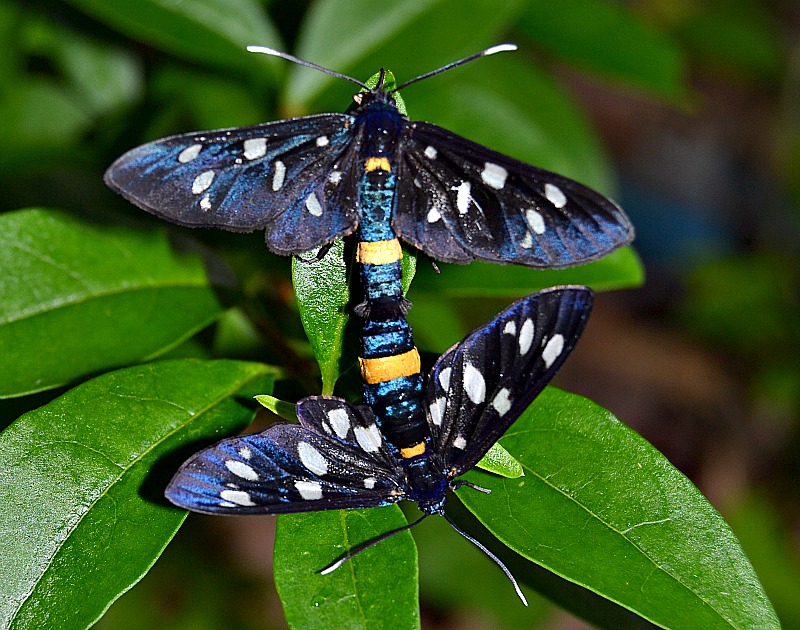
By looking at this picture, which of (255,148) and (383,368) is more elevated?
(255,148)

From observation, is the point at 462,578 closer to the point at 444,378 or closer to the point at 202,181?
the point at 444,378

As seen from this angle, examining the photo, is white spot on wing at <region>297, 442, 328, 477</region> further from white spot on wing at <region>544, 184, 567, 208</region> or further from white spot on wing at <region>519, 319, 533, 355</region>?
white spot on wing at <region>544, 184, 567, 208</region>

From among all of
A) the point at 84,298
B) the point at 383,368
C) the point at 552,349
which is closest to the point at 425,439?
the point at 383,368

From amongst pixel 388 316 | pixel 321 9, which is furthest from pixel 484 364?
pixel 321 9

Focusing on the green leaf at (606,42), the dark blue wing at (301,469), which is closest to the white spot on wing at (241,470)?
the dark blue wing at (301,469)

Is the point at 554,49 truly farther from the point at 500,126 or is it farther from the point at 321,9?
the point at 321,9
